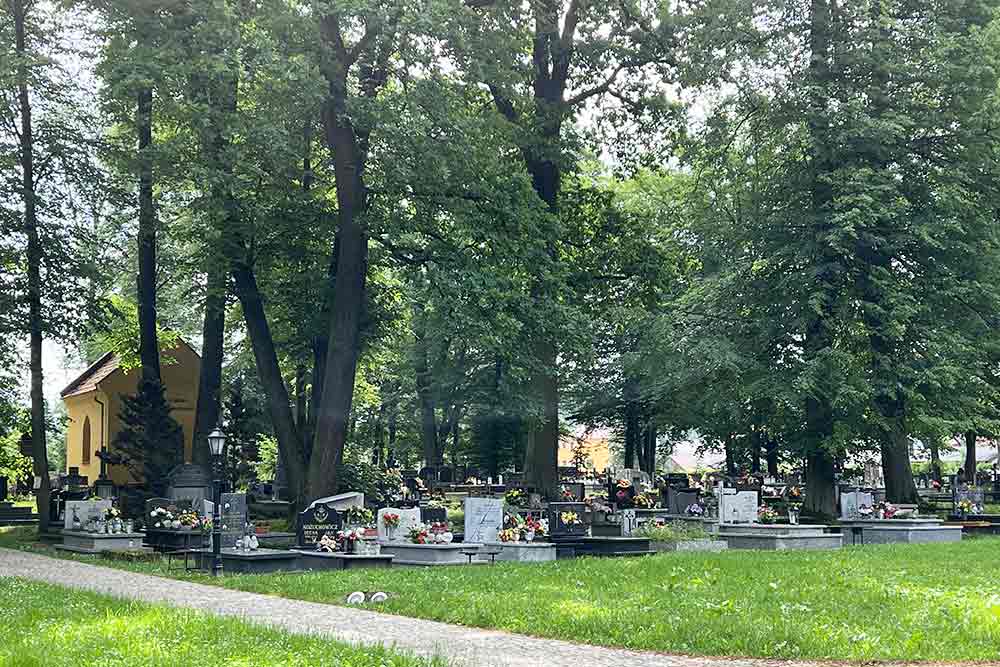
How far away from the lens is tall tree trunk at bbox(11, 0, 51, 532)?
30.9 meters

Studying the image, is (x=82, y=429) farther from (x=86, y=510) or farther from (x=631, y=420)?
(x=86, y=510)

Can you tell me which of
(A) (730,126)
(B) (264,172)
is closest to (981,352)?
(A) (730,126)

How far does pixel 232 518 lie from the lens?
71.7 ft

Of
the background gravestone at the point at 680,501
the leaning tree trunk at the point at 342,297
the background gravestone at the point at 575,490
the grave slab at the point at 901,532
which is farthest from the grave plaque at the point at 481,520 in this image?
the background gravestone at the point at 575,490

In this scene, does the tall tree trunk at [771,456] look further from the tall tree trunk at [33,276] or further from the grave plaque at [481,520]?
the tall tree trunk at [33,276]

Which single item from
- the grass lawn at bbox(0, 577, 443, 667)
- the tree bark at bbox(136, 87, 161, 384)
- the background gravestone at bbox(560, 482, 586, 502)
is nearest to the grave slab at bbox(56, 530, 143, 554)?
the tree bark at bbox(136, 87, 161, 384)

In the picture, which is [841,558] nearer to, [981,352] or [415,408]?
[981,352]

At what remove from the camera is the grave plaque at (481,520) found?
22969mm

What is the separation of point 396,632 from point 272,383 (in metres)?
19.0

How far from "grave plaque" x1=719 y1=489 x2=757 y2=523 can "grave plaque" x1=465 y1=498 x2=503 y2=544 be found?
659 centimetres

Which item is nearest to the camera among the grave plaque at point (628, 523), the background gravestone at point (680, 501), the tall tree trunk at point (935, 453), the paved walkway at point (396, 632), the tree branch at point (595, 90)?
the paved walkway at point (396, 632)

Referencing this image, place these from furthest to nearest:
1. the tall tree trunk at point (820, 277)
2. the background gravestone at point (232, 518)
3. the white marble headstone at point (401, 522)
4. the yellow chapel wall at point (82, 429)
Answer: the yellow chapel wall at point (82, 429) → the tall tree trunk at point (820, 277) → the white marble headstone at point (401, 522) → the background gravestone at point (232, 518)

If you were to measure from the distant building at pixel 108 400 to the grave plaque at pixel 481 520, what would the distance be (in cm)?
2665

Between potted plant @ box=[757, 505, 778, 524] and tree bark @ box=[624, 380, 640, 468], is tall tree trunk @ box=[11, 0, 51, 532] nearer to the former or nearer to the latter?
potted plant @ box=[757, 505, 778, 524]
